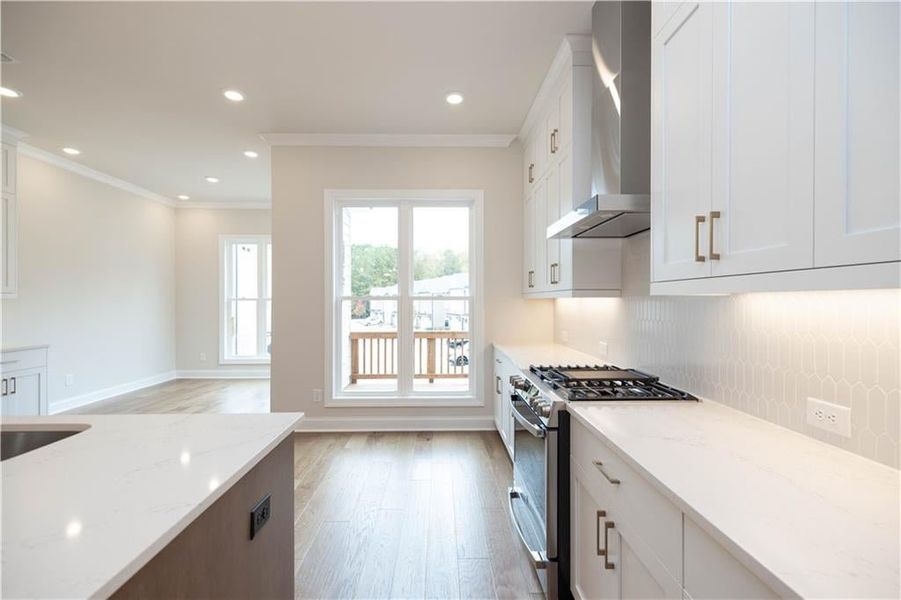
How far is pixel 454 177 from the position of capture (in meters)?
4.27

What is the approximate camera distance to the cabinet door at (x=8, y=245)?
386cm

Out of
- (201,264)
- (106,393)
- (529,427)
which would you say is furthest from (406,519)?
(201,264)

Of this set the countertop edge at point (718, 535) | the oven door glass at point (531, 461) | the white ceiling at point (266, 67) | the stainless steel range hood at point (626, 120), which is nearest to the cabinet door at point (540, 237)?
the white ceiling at point (266, 67)

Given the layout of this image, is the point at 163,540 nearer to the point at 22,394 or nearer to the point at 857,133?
the point at 857,133

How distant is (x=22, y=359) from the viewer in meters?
3.54

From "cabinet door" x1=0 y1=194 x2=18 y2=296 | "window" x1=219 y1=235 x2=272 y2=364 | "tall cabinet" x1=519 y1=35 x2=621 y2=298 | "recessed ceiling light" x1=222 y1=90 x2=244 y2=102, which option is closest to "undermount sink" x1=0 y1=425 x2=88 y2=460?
"tall cabinet" x1=519 y1=35 x2=621 y2=298

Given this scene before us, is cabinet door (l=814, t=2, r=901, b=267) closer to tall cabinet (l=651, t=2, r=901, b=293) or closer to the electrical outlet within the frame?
tall cabinet (l=651, t=2, r=901, b=293)

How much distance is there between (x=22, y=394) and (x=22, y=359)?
29cm

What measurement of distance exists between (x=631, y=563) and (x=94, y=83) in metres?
4.39

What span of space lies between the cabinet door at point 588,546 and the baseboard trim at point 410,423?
2452 mm

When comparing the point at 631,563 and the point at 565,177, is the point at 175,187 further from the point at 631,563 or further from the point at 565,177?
the point at 631,563

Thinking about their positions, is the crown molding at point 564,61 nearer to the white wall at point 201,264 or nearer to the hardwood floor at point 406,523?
the hardwood floor at point 406,523

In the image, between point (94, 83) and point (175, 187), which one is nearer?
point (94, 83)

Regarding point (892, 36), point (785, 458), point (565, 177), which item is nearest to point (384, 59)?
point (565, 177)
